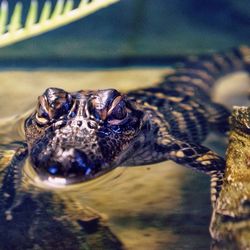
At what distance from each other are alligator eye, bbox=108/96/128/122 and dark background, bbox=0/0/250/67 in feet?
9.25

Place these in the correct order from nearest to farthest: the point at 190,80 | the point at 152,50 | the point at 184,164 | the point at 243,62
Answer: the point at 184,164 → the point at 190,80 → the point at 243,62 → the point at 152,50

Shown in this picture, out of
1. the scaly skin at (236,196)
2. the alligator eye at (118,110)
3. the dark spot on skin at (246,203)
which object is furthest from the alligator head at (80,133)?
the dark spot on skin at (246,203)

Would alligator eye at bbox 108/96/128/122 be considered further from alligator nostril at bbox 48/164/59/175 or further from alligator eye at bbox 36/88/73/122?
alligator nostril at bbox 48/164/59/175

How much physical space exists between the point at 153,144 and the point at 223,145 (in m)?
0.80

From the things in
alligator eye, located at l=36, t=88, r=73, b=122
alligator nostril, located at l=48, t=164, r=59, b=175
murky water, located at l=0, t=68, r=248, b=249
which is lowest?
murky water, located at l=0, t=68, r=248, b=249

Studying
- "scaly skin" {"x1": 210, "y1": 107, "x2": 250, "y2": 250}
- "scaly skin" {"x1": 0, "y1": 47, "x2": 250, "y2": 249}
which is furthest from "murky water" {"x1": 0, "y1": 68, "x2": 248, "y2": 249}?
"scaly skin" {"x1": 210, "y1": 107, "x2": 250, "y2": 250}

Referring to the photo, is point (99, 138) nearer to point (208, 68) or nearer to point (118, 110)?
point (118, 110)

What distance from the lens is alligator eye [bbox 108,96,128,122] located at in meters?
3.25

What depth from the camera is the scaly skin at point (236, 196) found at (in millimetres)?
2361

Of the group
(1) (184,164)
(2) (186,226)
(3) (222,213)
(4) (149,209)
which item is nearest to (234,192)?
(3) (222,213)

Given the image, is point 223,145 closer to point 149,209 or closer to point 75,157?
point 149,209

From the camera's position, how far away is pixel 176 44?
21.0 ft

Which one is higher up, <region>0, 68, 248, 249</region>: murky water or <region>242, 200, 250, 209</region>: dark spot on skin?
<region>242, 200, 250, 209</region>: dark spot on skin

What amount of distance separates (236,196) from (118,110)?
112 cm
